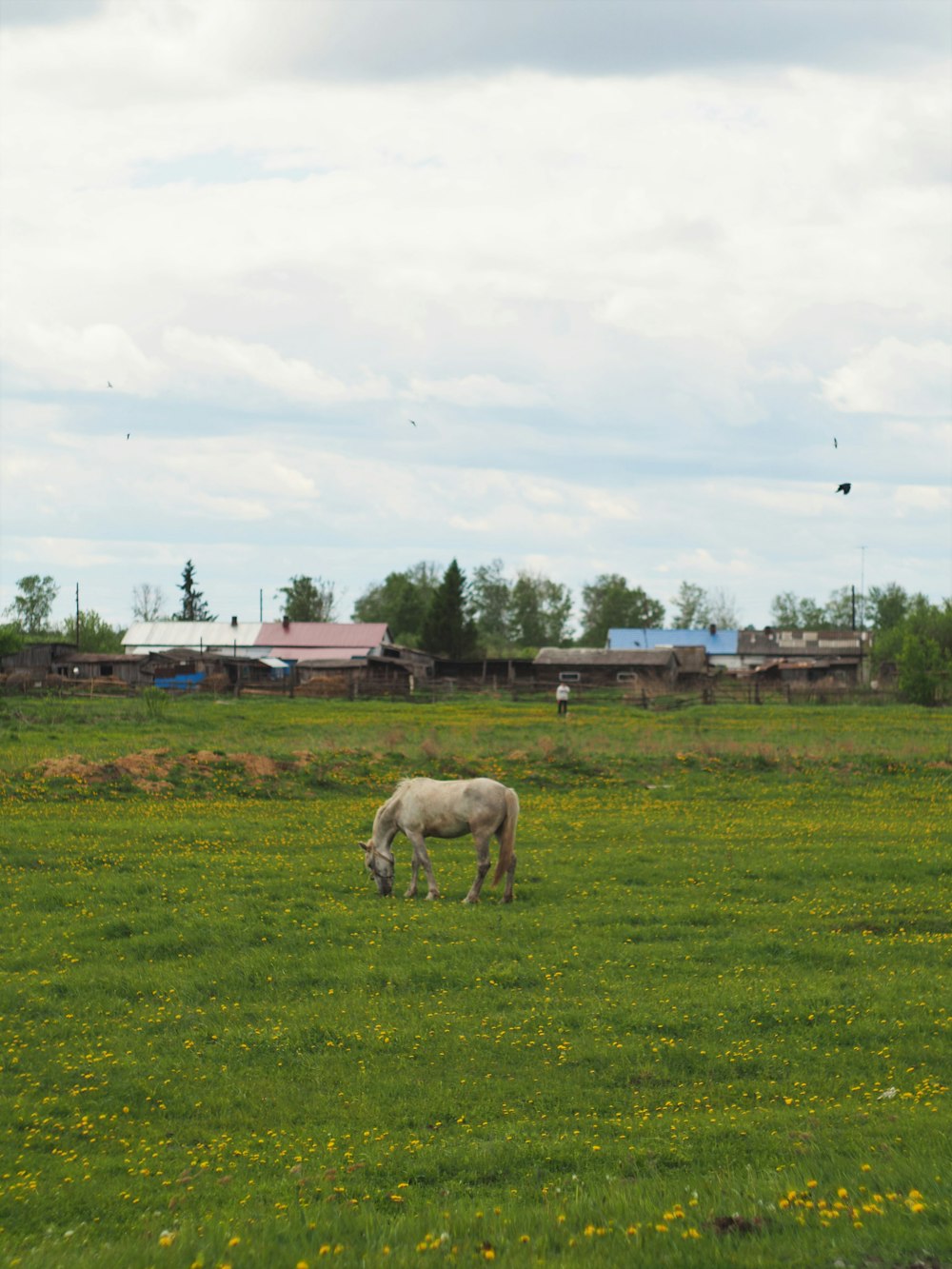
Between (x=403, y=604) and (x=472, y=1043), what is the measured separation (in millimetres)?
142089

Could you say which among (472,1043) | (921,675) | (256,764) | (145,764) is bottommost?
(472,1043)

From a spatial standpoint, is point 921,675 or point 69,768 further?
point 921,675

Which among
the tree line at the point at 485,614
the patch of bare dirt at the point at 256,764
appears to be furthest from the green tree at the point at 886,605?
the patch of bare dirt at the point at 256,764

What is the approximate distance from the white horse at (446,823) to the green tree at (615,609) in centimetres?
16080

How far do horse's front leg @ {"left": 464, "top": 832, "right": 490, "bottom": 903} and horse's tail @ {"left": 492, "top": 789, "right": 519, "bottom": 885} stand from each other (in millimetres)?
227

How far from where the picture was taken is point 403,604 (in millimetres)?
153125

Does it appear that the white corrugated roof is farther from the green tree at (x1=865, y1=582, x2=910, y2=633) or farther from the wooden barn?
the green tree at (x1=865, y1=582, x2=910, y2=633)

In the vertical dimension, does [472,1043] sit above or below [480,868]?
below

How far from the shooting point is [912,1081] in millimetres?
10305

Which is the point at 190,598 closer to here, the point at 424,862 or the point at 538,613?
the point at 538,613

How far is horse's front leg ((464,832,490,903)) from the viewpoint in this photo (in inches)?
728

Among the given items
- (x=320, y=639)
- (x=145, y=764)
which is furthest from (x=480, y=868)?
(x=320, y=639)

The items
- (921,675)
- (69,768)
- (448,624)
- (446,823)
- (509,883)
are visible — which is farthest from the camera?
(448,624)

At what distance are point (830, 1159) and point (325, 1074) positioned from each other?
15.6ft
